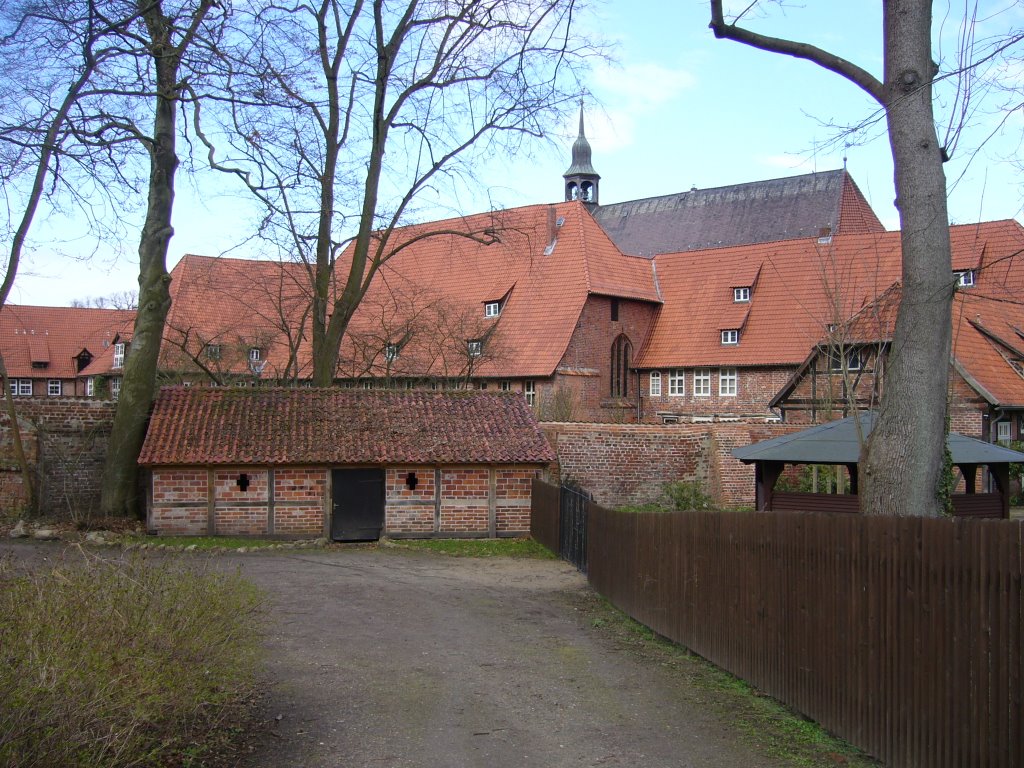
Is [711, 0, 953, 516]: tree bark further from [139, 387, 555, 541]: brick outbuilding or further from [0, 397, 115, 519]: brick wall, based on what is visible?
A: [0, 397, 115, 519]: brick wall

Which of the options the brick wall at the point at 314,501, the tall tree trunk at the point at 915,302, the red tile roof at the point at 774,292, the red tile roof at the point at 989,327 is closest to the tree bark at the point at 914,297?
the tall tree trunk at the point at 915,302

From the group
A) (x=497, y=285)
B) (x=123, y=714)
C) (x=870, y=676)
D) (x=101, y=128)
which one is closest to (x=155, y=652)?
(x=123, y=714)

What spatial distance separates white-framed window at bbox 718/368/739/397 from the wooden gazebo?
18592 millimetres

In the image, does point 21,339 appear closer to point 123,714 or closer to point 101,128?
point 101,128

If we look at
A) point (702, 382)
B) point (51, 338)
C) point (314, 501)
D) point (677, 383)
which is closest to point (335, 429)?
point (314, 501)

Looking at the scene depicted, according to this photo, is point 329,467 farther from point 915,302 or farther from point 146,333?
point 915,302

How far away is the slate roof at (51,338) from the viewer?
6397cm

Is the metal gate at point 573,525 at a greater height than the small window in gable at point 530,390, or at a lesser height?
lesser

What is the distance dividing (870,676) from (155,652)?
14.8 ft

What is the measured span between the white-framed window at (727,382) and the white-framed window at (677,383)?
1781 mm

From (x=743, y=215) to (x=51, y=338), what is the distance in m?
45.6

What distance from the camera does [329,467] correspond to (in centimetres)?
1992

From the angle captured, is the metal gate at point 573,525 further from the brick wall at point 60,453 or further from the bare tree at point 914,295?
the brick wall at point 60,453

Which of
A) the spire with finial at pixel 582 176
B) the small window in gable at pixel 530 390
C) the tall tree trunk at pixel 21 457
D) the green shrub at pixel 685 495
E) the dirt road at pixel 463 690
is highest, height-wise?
the spire with finial at pixel 582 176
